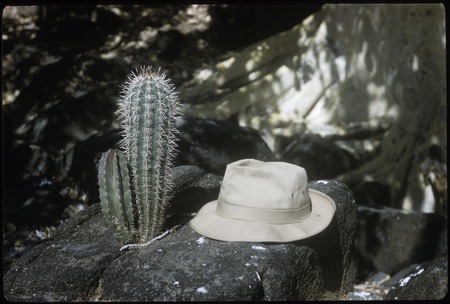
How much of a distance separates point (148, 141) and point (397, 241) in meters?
3.86

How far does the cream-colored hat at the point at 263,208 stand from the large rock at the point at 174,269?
70mm

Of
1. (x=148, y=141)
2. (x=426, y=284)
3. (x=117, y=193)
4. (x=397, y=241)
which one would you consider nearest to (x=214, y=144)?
(x=397, y=241)

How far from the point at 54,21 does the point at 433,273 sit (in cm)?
739

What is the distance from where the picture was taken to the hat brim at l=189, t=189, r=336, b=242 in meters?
3.34

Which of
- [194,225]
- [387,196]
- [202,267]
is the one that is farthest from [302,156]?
[202,267]

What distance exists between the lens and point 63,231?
13.3 feet

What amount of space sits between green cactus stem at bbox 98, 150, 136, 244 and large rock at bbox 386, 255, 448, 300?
1950 millimetres

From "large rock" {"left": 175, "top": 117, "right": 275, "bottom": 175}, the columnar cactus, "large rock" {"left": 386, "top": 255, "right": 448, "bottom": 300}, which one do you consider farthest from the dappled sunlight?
the columnar cactus

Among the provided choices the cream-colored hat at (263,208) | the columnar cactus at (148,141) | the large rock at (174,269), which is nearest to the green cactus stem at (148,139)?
the columnar cactus at (148,141)

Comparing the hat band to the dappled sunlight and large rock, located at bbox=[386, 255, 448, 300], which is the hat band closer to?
large rock, located at bbox=[386, 255, 448, 300]

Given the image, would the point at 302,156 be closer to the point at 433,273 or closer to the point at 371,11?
the point at 371,11

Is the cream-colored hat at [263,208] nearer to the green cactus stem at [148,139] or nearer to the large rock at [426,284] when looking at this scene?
the green cactus stem at [148,139]

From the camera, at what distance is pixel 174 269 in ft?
10.3

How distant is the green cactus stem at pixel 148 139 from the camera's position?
11.5 feet
